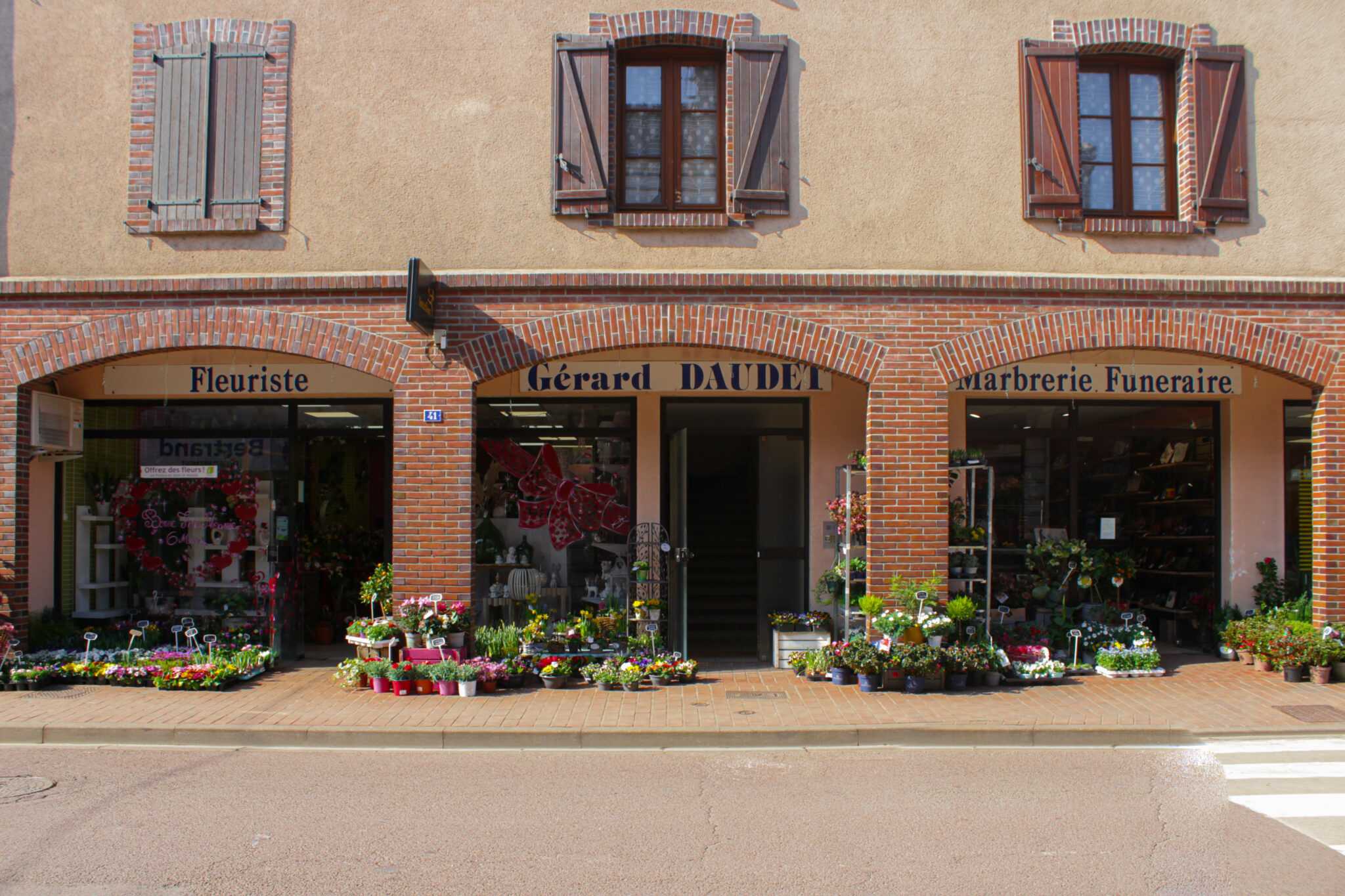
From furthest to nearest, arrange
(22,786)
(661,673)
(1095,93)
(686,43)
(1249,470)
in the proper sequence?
1. (1249,470)
2. (1095,93)
3. (686,43)
4. (661,673)
5. (22,786)

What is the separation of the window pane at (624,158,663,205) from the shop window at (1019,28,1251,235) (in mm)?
3590

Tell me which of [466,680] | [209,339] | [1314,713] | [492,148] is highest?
[492,148]

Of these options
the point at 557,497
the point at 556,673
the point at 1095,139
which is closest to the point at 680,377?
the point at 557,497

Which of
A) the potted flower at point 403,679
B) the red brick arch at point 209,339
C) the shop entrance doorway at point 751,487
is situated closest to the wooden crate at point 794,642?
the shop entrance doorway at point 751,487

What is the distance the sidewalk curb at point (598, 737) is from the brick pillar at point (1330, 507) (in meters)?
2.99

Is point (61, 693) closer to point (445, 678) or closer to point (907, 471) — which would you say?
point (445, 678)

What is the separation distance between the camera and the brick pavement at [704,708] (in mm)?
8297

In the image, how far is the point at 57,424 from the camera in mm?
11008

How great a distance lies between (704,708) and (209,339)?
5.91 meters

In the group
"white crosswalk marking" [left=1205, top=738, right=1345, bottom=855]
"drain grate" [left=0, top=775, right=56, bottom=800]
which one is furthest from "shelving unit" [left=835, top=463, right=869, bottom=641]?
"drain grate" [left=0, top=775, right=56, bottom=800]

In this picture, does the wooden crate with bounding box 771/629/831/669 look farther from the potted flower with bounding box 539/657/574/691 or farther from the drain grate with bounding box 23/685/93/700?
the drain grate with bounding box 23/685/93/700

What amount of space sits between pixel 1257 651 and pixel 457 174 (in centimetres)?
936

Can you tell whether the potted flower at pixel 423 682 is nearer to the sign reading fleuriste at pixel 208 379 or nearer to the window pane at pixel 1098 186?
the sign reading fleuriste at pixel 208 379

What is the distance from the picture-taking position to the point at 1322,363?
10508mm
